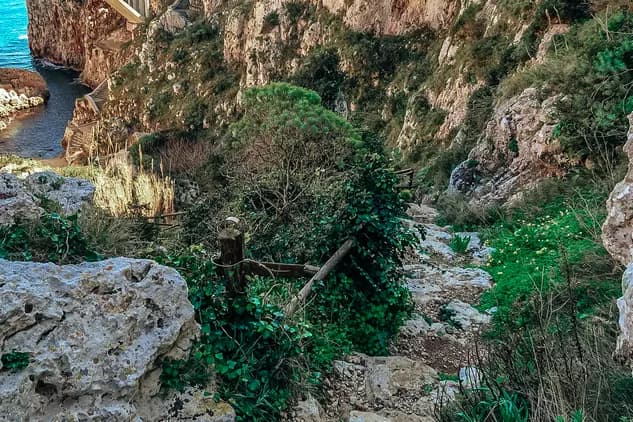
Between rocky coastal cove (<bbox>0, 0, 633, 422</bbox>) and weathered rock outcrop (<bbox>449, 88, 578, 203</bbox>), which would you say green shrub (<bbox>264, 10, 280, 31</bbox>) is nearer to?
rocky coastal cove (<bbox>0, 0, 633, 422</bbox>)

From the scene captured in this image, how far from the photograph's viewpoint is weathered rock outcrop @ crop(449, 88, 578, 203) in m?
8.88

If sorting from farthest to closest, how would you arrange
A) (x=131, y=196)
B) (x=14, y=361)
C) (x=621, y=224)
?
(x=131, y=196), (x=621, y=224), (x=14, y=361)

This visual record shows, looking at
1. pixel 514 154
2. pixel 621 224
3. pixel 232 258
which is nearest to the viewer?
pixel 232 258

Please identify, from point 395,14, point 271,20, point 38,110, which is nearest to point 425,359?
point 395,14

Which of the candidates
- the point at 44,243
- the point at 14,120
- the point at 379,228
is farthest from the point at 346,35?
the point at 14,120

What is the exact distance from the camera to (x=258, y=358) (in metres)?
3.36

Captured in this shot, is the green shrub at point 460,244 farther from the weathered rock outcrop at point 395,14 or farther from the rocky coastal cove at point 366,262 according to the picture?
the weathered rock outcrop at point 395,14

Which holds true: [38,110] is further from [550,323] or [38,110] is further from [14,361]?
[550,323]

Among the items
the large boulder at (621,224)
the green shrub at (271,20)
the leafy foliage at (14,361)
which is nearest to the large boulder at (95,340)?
the leafy foliage at (14,361)

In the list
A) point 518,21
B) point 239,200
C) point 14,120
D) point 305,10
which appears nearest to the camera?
point 239,200

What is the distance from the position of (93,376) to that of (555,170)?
8.02 metres

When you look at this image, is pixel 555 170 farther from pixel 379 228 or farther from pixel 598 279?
pixel 379 228

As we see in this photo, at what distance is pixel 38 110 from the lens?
1811 inches

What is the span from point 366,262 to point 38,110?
48.6 meters
